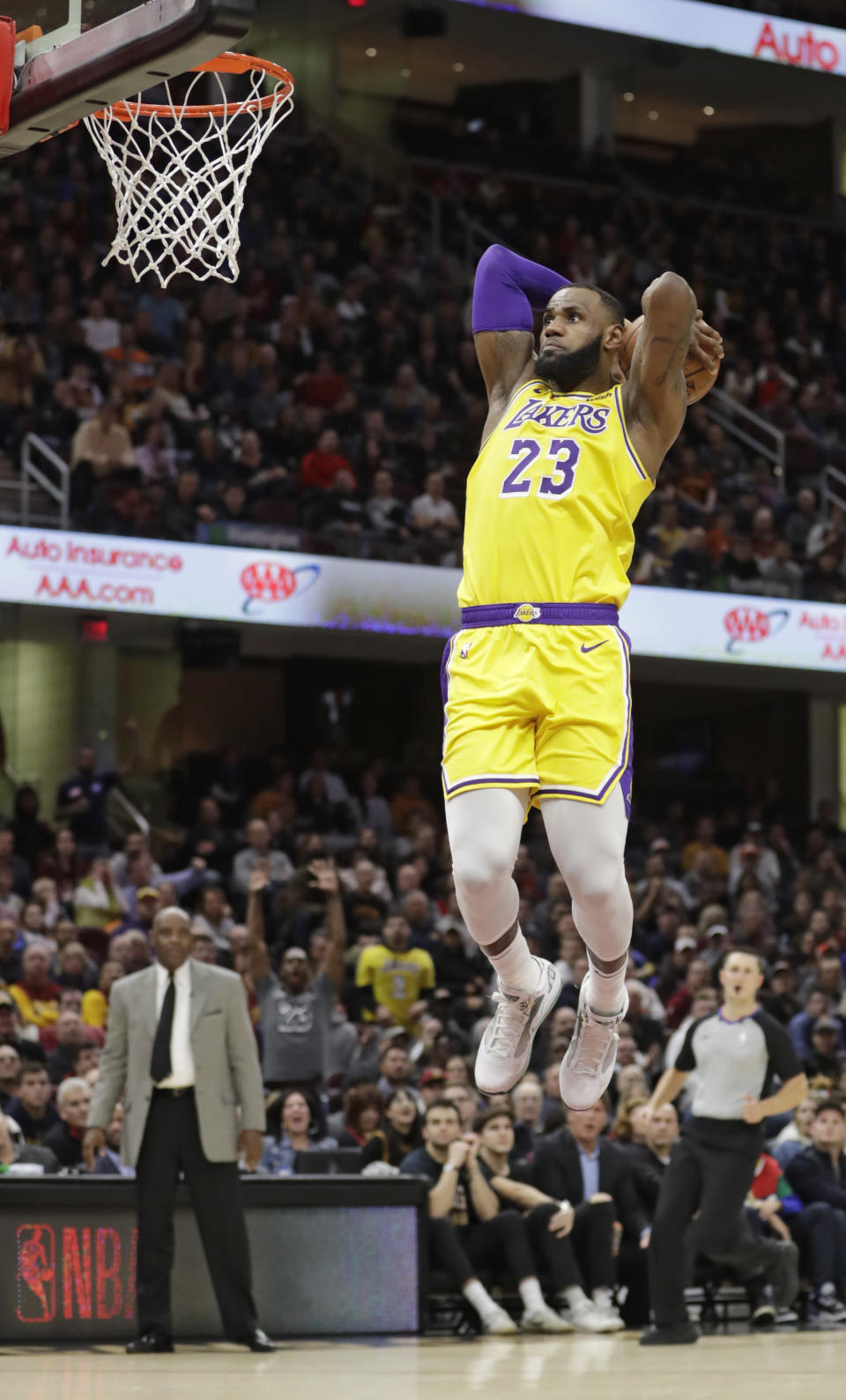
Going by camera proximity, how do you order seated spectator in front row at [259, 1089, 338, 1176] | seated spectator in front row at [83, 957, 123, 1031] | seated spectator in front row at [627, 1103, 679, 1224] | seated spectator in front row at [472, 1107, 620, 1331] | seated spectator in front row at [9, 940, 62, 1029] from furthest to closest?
seated spectator in front row at [9, 940, 62, 1029] → seated spectator in front row at [83, 957, 123, 1031] → seated spectator in front row at [627, 1103, 679, 1224] → seated spectator in front row at [259, 1089, 338, 1176] → seated spectator in front row at [472, 1107, 620, 1331]

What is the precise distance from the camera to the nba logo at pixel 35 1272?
10.6 meters

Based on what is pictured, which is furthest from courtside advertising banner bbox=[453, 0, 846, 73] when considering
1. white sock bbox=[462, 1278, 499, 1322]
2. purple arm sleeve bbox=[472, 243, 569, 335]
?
purple arm sleeve bbox=[472, 243, 569, 335]

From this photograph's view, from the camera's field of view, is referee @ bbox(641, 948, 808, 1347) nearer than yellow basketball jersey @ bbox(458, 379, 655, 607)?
No

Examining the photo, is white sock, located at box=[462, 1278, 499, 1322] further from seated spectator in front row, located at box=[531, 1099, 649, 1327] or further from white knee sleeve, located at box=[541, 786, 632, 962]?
white knee sleeve, located at box=[541, 786, 632, 962]

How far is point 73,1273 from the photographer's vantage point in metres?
10.8

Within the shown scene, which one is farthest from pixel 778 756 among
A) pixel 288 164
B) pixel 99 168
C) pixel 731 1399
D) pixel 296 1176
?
pixel 731 1399

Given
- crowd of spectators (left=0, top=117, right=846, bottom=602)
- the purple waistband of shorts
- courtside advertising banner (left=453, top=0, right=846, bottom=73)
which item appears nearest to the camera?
the purple waistband of shorts

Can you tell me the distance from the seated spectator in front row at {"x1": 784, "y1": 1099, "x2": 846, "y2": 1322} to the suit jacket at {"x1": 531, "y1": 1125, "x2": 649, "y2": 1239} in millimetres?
1075

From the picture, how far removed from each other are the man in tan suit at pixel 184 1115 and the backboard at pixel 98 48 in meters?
4.98

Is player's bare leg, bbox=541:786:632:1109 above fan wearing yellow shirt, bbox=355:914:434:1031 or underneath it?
above

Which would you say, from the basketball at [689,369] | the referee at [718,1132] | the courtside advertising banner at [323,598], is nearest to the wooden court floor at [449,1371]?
the referee at [718,1132]

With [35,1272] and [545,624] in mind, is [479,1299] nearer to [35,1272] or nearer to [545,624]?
[35,1272]

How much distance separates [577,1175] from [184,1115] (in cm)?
276

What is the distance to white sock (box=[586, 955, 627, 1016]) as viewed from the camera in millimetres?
6336
